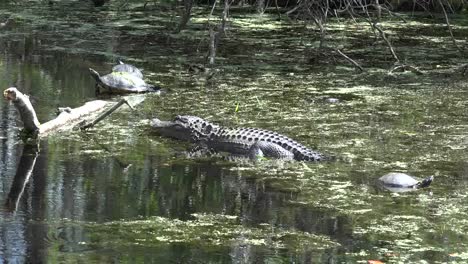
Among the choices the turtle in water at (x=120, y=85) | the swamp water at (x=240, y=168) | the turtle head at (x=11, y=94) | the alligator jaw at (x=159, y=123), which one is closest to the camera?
the swamp water at (x=240, y=168)

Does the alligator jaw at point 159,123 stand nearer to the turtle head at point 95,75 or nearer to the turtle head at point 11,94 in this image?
the turtle head at point 11,94

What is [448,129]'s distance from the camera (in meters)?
6.99

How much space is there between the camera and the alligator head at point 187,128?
21.1 ft

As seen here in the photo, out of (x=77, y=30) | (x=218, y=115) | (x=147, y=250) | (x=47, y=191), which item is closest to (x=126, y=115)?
(x=218, y=115)

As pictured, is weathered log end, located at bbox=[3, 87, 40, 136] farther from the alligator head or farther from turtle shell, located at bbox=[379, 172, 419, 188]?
turtle shell, located at bbox=[379, 172, 419, 188]

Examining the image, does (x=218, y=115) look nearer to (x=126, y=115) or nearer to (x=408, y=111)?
(x=126, y=115)

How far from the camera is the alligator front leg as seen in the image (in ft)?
19.5

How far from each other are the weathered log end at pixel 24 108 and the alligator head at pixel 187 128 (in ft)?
3.07

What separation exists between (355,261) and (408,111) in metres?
3.93

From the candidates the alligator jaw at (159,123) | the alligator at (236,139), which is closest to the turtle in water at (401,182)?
the alligator at (236,139)

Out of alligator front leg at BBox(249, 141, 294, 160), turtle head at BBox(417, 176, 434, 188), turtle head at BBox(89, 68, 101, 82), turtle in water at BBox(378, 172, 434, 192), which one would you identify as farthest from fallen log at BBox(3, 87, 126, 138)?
turtle head at BBox(417, 176, 434, 188)

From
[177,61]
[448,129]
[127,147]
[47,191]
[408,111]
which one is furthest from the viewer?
[177,61]

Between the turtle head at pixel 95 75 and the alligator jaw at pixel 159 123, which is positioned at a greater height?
the turtle head at pixel 95 75

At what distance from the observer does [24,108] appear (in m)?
5.93
